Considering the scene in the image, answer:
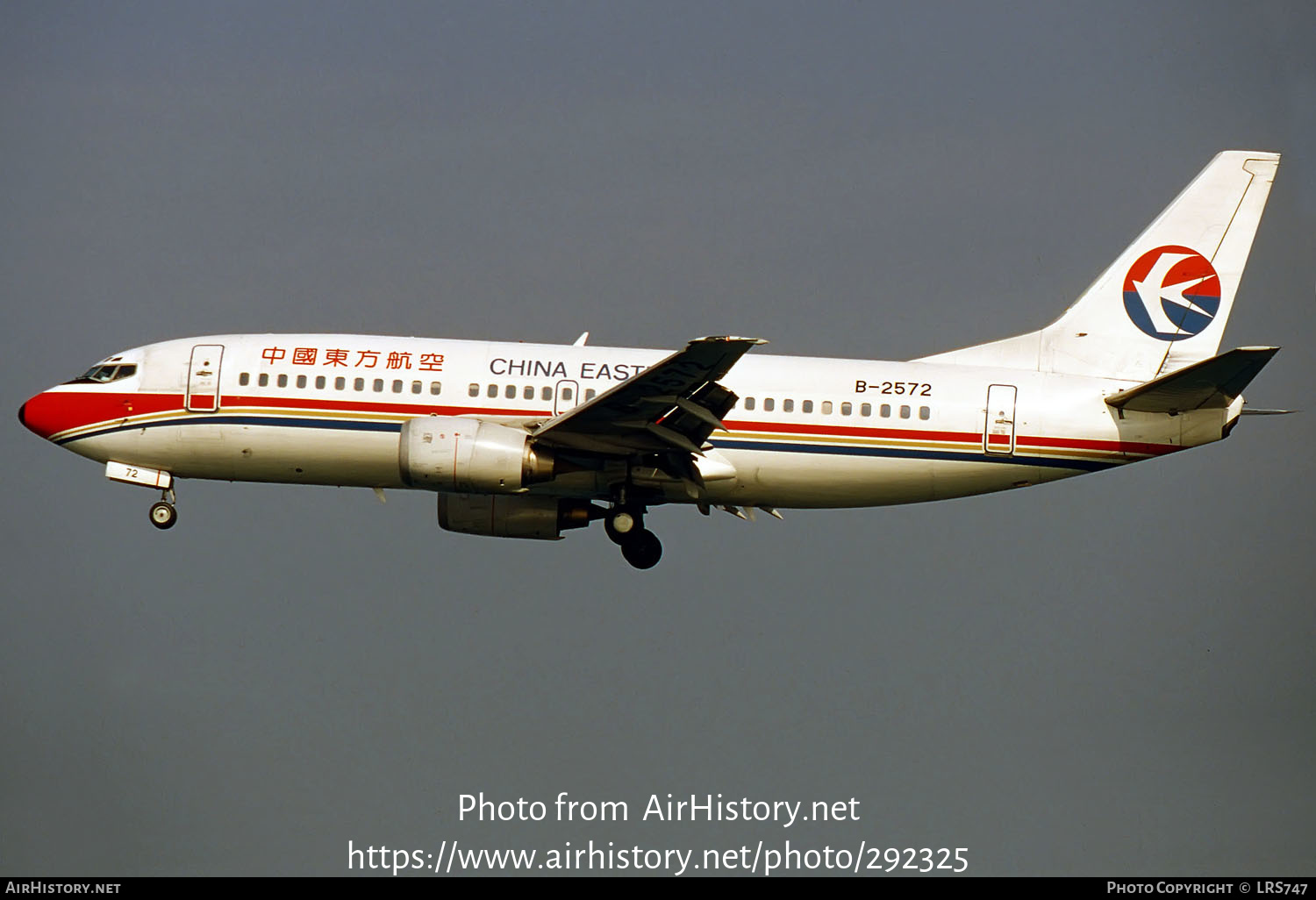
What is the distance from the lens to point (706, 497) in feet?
131

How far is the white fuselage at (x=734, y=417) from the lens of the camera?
39.0 m

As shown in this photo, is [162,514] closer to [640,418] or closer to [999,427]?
[640,418]

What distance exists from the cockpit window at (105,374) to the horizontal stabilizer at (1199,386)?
21719mm

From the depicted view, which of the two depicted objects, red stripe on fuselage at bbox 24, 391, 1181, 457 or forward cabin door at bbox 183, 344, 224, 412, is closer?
red stripe on fuselage at bbox 24, 391, 1181, 457

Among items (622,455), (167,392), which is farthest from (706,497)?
(167,392)

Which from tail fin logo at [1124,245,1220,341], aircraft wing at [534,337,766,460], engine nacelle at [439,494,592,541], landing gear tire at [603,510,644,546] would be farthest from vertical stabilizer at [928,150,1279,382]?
engine nacelle at [439,494,592,541]

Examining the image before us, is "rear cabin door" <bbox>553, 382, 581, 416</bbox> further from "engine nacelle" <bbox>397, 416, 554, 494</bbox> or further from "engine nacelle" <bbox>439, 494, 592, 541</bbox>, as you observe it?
"engine nacelle" <bbox>439, 494, 592, 541</bbox>

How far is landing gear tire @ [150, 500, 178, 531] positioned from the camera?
135 feet

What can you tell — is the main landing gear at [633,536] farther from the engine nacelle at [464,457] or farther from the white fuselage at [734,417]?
the engine nacelle at [464,457]

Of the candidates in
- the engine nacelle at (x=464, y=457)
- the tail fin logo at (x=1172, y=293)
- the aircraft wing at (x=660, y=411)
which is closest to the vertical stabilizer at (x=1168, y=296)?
the tail fin logo at (x=1172, y=293)

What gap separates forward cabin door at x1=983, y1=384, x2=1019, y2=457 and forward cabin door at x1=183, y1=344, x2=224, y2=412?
1678 cm
